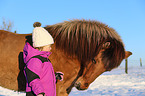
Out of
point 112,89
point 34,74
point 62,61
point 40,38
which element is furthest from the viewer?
point 112,89

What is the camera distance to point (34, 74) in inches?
69.7

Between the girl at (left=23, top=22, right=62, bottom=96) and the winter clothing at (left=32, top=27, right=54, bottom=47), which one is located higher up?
the winter clothing at (left=32, top=27, right=54, bottom=47)

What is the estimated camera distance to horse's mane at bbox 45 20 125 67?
105 inches

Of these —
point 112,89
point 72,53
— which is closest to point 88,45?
point 72,53

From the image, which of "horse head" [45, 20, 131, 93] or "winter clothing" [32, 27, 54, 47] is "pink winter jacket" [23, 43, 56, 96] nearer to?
"winter clothing" [32, 27, 54, 47]

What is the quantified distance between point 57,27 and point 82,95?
4549mm

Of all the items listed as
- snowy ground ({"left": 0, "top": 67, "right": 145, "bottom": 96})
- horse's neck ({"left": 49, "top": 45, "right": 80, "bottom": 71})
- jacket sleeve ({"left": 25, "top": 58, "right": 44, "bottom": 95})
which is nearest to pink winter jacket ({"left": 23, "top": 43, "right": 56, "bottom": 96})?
jacket sleeve ({"left": 25, "top": 58, "right": 44, "bottom": 95})

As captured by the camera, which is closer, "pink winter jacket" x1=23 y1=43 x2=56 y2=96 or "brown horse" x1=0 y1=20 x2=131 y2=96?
"pink winter jacket" x1=23 y1=43 x2=56 y2=96

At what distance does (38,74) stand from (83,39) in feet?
3.86

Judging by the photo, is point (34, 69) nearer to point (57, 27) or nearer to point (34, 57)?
point (34, 57)

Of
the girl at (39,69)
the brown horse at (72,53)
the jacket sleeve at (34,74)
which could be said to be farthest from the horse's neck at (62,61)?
the jacket sleeve at (34,74)

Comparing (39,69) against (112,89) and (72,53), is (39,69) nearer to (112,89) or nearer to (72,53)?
(72,53)

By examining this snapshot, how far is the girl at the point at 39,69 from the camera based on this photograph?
176cm

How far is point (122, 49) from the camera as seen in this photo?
2.90 m
